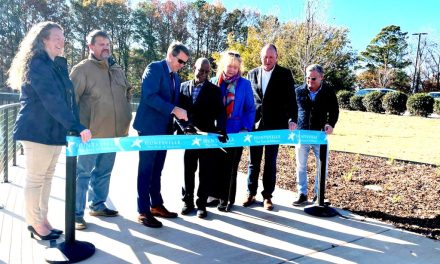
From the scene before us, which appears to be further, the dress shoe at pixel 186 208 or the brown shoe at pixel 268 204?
the brown shoe at pixel 268 204

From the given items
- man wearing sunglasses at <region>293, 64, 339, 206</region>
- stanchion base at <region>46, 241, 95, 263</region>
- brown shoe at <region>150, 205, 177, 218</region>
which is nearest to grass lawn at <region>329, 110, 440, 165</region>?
man wearing sunglasses at <region>293, 64, 339, 206</region>

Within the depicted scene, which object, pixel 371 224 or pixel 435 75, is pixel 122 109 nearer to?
pixel 371 224

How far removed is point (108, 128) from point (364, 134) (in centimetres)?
1063

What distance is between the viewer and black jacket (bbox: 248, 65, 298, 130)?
4.79 metres

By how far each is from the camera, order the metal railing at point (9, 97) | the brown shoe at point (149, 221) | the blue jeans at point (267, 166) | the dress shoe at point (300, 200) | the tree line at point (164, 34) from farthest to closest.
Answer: the tree line at point (164, 34)
the metal railing at point (9, 97)
the dress shoe at point (300, 200)
the blue jeans at point (267, 166)
the brown shoe at point (149, 221)

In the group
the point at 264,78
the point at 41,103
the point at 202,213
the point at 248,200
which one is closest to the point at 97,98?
the point at 41,103

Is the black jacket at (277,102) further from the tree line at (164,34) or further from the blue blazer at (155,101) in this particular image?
the tree line at (164,34)

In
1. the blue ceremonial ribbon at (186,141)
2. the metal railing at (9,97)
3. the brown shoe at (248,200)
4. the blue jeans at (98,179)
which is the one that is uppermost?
the metal railing at (9,97)

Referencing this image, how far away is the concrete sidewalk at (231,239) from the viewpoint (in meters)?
3.43

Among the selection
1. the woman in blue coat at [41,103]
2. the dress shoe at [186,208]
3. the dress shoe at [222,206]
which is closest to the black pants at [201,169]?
the dress shoe at [186,208]

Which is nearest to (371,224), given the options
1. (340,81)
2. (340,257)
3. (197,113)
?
(340,257)

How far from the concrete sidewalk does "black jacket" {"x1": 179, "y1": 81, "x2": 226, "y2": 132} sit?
1126 millimetres

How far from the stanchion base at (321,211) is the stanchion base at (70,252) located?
2.63 meters

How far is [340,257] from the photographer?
3.51m
